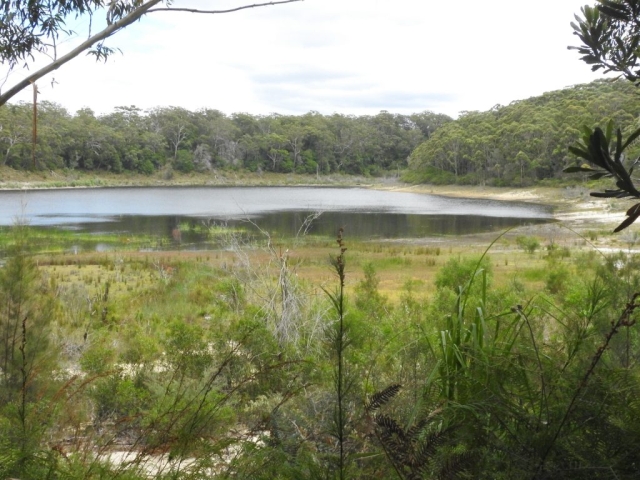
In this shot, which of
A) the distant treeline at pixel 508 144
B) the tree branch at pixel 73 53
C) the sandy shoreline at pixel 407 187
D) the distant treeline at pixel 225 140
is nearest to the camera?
the tree branch at pixel 73 53

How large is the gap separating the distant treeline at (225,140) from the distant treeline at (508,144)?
17698mm

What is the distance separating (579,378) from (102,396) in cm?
359

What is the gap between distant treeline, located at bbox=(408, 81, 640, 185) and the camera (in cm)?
4521

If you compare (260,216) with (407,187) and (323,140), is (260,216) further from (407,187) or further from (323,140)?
(323,140)

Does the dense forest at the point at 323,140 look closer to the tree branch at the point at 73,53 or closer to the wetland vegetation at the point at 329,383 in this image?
the wetland vegetation at the point at 329,383

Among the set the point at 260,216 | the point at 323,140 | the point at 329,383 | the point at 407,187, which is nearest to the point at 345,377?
the point at 329,383

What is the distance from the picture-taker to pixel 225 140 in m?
84.8

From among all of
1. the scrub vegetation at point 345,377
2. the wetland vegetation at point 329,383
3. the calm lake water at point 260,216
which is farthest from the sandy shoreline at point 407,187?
the wetland vegetation at point 329,383

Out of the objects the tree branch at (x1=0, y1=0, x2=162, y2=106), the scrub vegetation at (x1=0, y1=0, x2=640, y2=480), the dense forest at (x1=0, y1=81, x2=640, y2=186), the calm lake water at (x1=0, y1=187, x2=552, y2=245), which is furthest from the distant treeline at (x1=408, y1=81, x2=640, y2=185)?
the tree branch at (x1=0, y1=0, x2=162, y2=106)

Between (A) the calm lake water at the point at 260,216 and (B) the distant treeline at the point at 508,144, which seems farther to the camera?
(B) the distant treeline at the point at 508,144

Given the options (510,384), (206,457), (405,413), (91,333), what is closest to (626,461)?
(510,384)

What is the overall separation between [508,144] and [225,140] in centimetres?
4248

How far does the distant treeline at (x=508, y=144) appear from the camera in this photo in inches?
1780

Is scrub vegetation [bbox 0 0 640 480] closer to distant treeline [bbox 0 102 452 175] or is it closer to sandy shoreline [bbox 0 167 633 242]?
sandy shoreline [bbox 0 167 633 242]
